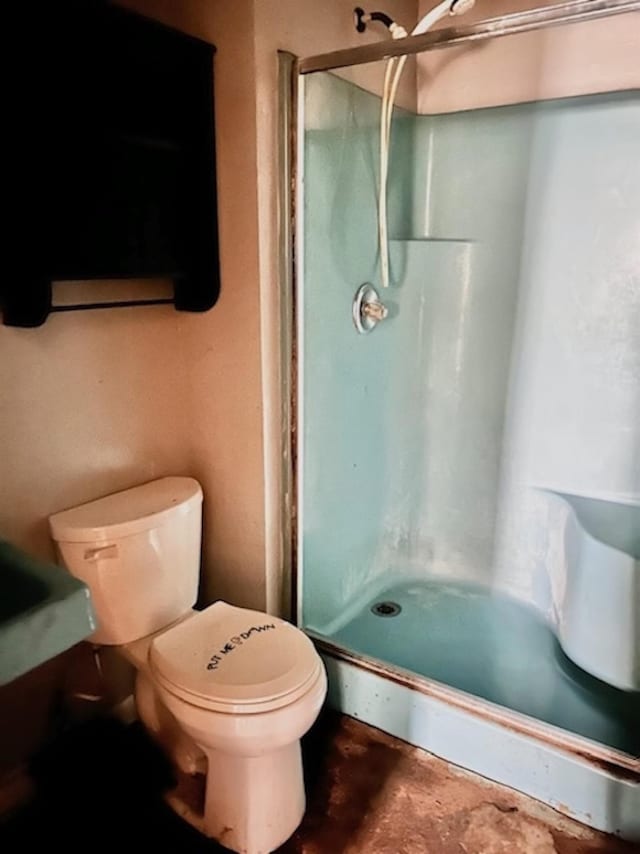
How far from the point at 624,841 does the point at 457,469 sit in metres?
1.20

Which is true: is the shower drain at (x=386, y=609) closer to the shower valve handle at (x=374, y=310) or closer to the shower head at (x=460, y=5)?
the shower valve handle at (x=374, y=310)

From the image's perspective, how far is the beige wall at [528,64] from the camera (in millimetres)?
1898

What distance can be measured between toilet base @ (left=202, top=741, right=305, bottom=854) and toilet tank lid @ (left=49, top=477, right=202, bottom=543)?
54 cm

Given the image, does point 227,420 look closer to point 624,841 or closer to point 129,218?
point 129,218

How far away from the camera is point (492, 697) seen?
185 cm

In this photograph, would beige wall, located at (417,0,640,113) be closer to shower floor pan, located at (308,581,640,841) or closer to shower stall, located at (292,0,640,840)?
shower stall, located at (292,0,640,840)

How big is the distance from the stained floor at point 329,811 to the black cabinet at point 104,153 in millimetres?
1062

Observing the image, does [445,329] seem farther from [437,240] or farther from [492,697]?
[492,697]

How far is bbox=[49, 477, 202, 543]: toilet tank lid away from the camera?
154 cm

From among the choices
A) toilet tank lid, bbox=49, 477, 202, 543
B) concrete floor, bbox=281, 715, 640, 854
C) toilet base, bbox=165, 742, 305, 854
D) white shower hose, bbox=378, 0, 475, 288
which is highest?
white shower hose, bbox=378, 0, 475, 288

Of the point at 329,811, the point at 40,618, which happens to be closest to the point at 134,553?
the point at 40,618

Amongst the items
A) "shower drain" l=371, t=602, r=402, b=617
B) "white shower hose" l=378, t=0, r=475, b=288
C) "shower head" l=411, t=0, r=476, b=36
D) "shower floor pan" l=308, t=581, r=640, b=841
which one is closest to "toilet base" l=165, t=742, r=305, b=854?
"shower floor pan" l=308, t=581, r=640, b=841

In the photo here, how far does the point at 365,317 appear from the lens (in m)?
2.07

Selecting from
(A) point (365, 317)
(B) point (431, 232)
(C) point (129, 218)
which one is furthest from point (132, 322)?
(B) point (431, 232)
